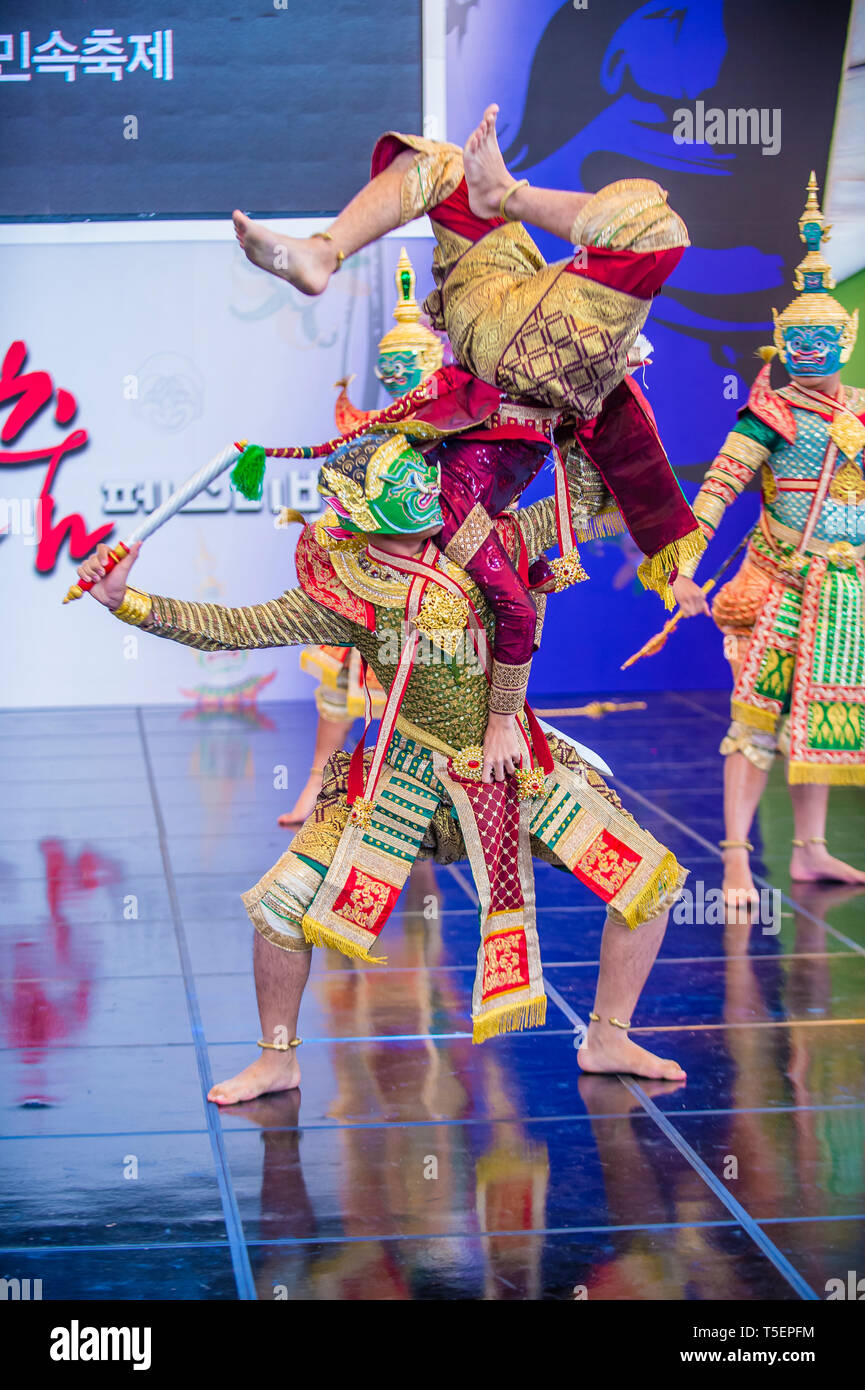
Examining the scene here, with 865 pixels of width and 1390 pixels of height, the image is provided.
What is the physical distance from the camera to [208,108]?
8.15 meters

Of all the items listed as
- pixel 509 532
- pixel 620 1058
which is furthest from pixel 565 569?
pixel 620 1058

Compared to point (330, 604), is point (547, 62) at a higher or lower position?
higher

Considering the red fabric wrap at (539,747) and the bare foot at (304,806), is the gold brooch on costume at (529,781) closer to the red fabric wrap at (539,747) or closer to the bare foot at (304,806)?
the red fabric wrap at (539,747)

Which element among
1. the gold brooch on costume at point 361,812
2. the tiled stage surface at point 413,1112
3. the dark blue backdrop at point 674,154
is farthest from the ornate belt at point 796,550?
the dark blue backdrop at point 674,154

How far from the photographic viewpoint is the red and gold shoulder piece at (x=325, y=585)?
126 inches

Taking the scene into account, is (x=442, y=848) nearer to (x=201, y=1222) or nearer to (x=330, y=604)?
(x=330, y=604)

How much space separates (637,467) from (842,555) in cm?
169

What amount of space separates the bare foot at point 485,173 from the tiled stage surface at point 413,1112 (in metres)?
1.80

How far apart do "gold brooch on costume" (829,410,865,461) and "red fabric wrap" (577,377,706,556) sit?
4.98 ft

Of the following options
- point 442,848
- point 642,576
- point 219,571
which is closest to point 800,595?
point 642,576

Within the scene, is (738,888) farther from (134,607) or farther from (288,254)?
(288,254)

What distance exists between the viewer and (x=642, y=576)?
350cm

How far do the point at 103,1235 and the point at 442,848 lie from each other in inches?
40.4
